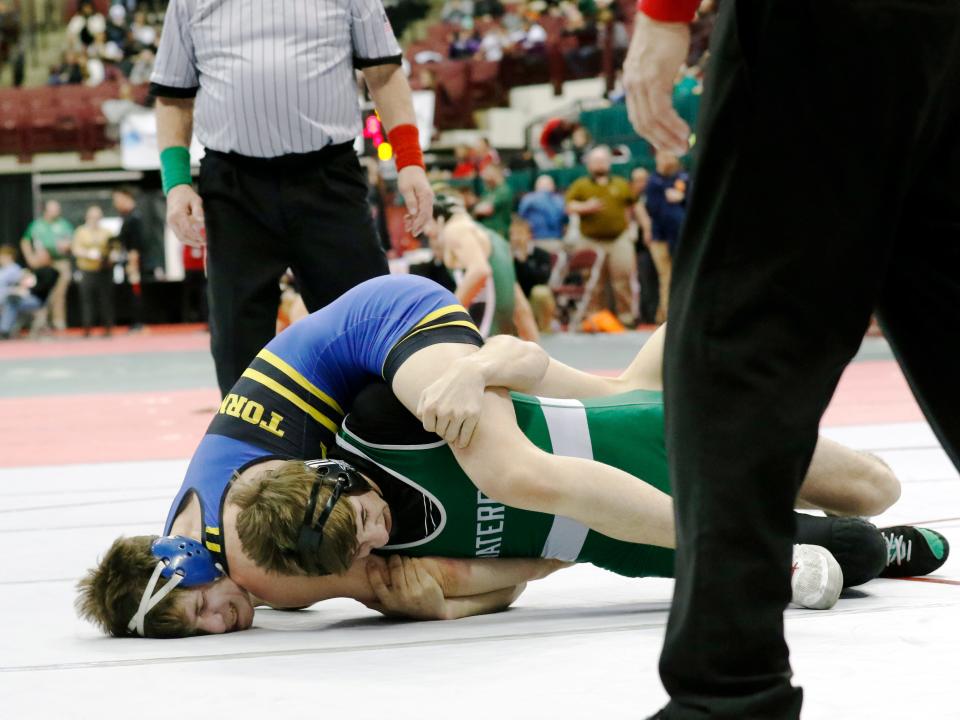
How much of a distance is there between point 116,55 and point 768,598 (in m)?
20.1

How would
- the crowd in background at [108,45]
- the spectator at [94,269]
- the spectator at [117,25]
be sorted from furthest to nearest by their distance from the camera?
1. the spectator at [117,25]
2. the crowd in background at [108,45]
3. the spectator at [94,269]

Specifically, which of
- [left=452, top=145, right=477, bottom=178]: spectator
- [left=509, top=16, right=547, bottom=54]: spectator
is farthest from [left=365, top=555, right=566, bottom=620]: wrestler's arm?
[left=509, top=16, right=547, bottom=54]: spectator

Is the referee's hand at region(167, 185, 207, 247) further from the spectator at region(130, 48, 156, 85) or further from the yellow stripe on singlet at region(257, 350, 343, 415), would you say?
the spectator at region(130, 48, 156, 85)

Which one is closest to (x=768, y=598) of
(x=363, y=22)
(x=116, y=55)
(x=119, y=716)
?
(x=119, y=716)

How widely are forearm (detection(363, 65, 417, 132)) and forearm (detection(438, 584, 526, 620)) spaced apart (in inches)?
56.7

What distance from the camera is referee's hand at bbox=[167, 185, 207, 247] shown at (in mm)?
3234

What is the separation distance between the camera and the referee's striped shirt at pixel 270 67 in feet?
10.4

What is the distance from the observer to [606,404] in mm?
2520

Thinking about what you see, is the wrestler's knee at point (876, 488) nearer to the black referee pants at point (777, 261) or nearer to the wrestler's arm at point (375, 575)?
the wrestler's arm at point (375, 575)

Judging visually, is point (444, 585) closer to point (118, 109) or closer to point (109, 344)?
point (109, 344)

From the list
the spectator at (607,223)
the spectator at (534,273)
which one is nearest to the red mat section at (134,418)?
the spectator at (534,273)

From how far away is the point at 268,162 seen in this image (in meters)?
3.20

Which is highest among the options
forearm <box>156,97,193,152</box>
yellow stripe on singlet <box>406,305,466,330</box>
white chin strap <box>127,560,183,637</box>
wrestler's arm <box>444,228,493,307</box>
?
forearm <box>156,97,193,152</box>

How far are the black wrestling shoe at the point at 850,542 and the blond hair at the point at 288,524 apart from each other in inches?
32.1
